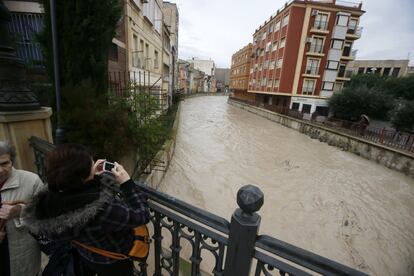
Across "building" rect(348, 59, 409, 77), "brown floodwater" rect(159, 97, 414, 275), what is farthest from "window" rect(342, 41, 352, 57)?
"building" rect(348, 59, 409, 77)

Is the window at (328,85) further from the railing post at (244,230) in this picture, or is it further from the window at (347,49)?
the railing post at (244,230)

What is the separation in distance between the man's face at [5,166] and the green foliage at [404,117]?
62.3 feet

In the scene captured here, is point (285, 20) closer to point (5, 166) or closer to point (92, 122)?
point (92, 122)

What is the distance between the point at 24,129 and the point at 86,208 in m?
2.13

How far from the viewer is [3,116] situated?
2.16 m

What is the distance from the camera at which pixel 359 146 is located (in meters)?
13.7

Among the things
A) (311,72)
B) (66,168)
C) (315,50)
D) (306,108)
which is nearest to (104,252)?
(66,168)

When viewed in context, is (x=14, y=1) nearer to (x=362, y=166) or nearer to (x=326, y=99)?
(x=362, y=166)

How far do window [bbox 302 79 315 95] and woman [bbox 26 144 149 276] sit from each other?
2608 centimetres

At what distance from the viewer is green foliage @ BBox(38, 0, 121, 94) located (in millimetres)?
4035

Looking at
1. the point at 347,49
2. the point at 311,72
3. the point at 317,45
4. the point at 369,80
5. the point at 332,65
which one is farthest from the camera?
the point at 369,80

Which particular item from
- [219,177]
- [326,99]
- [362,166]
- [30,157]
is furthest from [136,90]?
[326,99]

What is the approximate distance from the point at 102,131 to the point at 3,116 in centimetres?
180

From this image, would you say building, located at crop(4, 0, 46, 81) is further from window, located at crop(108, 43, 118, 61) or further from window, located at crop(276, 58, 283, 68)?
window, located at crop(276, 58, 283, 68)
